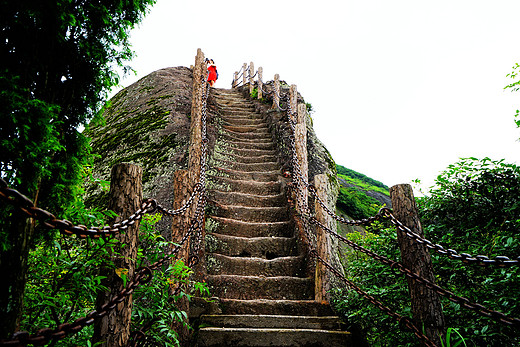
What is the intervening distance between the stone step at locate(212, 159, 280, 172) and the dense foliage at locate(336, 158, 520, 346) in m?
3.57

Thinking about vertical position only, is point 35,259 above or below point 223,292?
above

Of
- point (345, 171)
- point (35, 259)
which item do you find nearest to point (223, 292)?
point (35, 259)

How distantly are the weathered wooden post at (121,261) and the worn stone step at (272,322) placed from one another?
181 cm

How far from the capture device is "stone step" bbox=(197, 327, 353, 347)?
9.55ft

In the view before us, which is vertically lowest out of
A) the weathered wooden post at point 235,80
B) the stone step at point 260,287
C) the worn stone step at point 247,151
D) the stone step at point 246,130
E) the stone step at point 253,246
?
the stone step at point 260,287

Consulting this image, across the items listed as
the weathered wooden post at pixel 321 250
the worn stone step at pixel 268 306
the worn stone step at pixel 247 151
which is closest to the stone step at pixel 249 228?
the weathered wooden post at pixel 321 250

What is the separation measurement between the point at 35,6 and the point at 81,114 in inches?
29.4

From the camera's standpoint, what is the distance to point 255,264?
14.4ft

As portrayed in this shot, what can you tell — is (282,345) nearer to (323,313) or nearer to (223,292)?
(323,313)

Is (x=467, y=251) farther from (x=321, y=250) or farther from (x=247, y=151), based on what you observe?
(x=247, y=151)

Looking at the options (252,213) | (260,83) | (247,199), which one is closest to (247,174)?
(247,199)

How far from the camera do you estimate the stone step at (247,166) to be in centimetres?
663

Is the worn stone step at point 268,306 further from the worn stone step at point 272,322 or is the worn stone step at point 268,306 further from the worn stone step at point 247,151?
the worn stone step at point 247,151

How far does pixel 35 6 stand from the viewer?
174 centimetres
